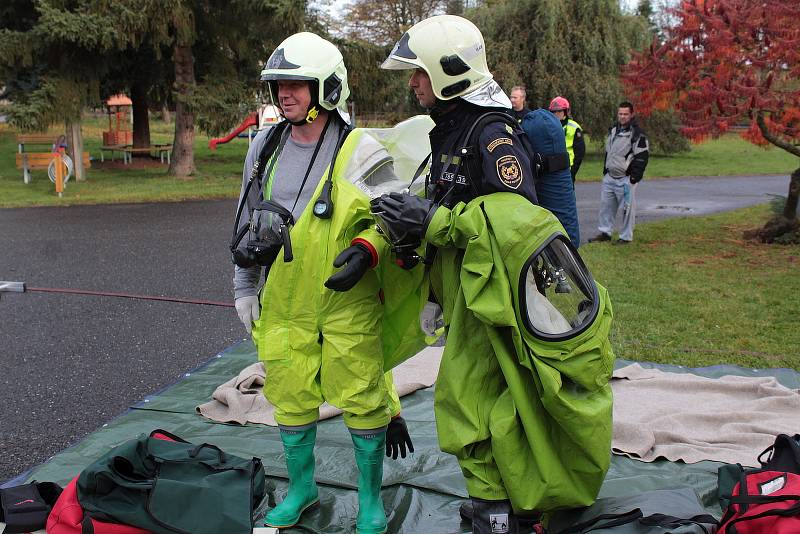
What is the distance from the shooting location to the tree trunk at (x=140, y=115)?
67.5 feet

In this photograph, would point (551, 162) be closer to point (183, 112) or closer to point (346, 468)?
point (346, 468)

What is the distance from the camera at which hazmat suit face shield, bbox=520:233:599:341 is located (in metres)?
2.53

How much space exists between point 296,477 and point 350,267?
41.0 inches

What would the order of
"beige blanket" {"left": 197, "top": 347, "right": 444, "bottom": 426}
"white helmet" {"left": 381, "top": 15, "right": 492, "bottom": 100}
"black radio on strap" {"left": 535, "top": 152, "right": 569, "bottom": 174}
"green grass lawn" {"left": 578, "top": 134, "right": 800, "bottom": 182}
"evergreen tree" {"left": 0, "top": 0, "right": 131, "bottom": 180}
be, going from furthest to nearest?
"green grass lawn" {"left": 578, "top": 134, "right": 800, "bottom": 182} < "evergreen tree" {"left": 0, "top": 0, "right": 131, "bottom": 180} < "beige blanket" {"left": 197, "top": 347, "right": 444, "bottom": 426} < "black radio on strap" {"left": 535, "top": 152, "right": 569, "bottom": 174} < "white helmet" {"left": 381, "top": 15, "right": 492, "bottom": 100}

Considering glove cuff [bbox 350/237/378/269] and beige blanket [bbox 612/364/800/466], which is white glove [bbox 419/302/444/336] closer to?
glove cuff [bbox 350/237/378/269]

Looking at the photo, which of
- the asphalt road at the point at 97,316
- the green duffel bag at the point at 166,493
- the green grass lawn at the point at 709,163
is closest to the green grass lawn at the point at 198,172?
the green grass lawn at the point at 709,163

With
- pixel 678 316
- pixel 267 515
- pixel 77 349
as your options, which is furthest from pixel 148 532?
pixel 678 316

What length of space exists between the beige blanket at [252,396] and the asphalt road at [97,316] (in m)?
0.59

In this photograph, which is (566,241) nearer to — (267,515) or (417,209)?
(417,209)

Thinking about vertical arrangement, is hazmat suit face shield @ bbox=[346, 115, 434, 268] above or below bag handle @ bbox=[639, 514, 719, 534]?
above

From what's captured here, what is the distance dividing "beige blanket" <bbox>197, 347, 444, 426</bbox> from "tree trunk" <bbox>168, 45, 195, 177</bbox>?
41.4 feet

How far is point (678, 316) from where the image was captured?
6641mm

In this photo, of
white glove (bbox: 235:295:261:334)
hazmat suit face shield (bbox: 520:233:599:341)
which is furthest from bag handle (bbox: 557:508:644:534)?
white glove (bbox: 235:295:261:334)

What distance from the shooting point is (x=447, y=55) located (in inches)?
107
